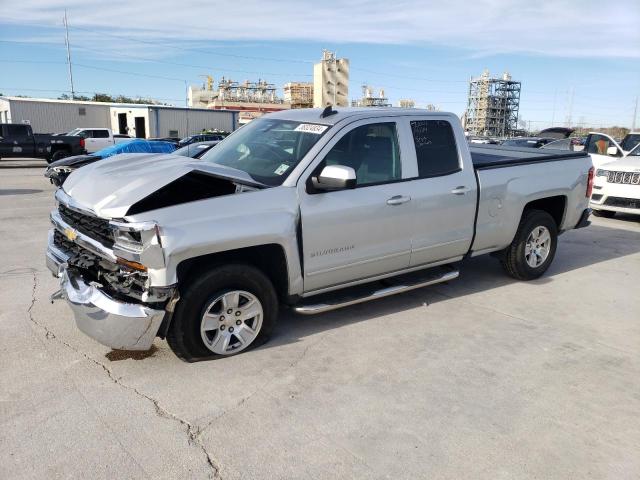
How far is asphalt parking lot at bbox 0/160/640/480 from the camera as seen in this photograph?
2822 mm

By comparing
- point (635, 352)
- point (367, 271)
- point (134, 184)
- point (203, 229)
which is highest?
point (134, 184)

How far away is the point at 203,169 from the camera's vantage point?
12.3 ft

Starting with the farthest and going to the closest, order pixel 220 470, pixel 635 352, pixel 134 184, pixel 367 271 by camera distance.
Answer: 1. pixel 367 271
2. pixel 635 352
3. pixel 134 184
4. pixel 220 470

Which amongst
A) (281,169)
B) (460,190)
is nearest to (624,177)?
(460,190)

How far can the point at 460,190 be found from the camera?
501 cm

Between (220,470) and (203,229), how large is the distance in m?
1.54

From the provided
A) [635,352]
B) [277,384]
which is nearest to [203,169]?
[277,384]

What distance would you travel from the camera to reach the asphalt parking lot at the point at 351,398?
2.82m

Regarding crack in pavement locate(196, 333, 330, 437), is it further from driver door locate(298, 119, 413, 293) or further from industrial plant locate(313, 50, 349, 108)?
industrial plant locate(313, 50, 349, 108)

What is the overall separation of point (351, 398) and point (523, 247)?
3365 millimetres

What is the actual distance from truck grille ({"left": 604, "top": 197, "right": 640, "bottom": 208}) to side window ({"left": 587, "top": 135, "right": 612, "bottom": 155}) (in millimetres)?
2775

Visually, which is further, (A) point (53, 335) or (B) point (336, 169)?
(A) point (53, 335)

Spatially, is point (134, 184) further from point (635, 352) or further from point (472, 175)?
point (635, 352)

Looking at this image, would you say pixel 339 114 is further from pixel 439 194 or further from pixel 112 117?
pixel 112 117
